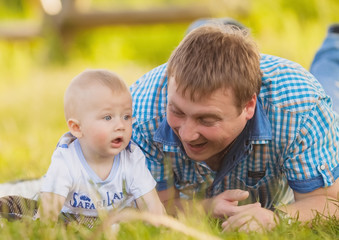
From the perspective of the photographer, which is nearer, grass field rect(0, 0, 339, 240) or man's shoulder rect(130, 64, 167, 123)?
grass field rect(0, 0, 339, 240)

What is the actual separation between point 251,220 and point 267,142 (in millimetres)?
524

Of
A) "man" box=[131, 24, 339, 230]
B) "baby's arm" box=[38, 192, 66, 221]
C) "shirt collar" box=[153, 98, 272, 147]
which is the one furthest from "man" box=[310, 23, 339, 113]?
"baby's arm" box=[38, 192, 66, 221]

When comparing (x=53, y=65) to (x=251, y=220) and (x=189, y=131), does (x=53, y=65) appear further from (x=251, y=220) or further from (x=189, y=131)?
(x=251, y=220)

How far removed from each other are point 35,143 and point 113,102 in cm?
204

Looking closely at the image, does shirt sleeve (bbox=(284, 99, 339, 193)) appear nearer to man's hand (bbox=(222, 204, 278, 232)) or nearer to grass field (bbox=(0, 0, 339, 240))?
grass field (bbox=(0, 0, 339, 240))

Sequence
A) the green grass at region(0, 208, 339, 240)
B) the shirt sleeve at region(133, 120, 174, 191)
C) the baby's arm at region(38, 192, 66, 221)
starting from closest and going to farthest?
the green grass at region(0, 208, 339, 240)
the baby's arm at region(38, 192, 66, 221)
the shirt sleeve at region(133, 120, 174, 191)

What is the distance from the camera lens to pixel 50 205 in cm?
195

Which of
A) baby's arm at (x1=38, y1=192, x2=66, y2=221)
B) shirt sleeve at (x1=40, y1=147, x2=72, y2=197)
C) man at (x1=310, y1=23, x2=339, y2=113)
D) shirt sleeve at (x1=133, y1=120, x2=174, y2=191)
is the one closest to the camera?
baby's arm at (x1=38, y1=192, x2=66, y2=221)

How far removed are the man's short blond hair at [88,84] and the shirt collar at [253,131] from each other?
1.09 ft

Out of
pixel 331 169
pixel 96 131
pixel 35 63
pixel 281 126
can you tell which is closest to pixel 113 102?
pixel 96 131

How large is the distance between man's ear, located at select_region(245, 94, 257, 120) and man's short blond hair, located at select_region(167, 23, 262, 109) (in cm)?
3

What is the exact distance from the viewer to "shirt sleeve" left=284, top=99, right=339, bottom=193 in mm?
2244

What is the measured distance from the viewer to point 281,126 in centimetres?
230

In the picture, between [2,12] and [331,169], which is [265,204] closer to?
[331,169]
